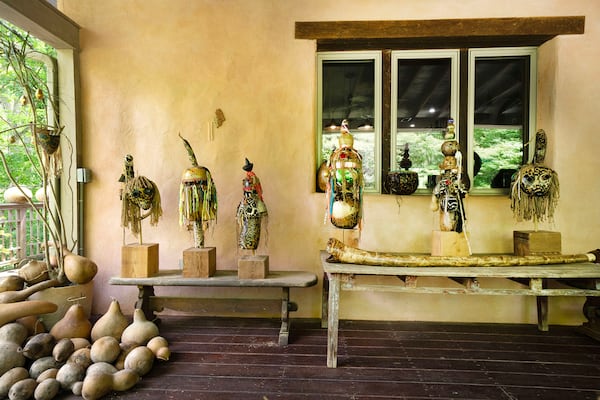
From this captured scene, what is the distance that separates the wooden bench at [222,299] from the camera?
99.0 inches

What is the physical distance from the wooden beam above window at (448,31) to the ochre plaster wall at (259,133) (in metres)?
0.09

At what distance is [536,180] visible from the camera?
2496 millimetres

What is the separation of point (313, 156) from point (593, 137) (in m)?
2.54

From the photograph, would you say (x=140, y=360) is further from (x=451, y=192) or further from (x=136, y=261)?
(x=451, y=192)

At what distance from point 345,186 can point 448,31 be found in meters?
1.88

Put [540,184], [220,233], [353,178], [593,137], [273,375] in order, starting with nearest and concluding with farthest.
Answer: [273,375] < [353,178] < [540,184] < [593,137] < [220,233]

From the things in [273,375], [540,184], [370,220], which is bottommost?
[273,375]

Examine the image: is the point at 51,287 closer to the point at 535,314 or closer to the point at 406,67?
the point at 406,67

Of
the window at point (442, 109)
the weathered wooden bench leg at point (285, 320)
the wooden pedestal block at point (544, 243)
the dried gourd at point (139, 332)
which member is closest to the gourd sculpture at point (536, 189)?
the wooden pedestal block at point (544, 243)

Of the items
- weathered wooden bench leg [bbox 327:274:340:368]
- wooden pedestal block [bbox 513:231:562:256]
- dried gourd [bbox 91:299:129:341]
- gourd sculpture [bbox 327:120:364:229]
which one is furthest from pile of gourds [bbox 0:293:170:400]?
wooden pedestal block [bbox 513:231:562:256]

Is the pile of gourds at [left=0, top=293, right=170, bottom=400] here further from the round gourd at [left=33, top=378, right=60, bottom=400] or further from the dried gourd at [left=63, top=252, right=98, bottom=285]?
the dried gourd at [left=63, top=252, right=98, bottom=285]

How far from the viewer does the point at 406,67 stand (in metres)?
3.17

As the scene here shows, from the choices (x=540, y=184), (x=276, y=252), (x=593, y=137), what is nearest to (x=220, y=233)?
(x=276, y=252)

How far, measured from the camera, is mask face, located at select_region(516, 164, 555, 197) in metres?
2.49
